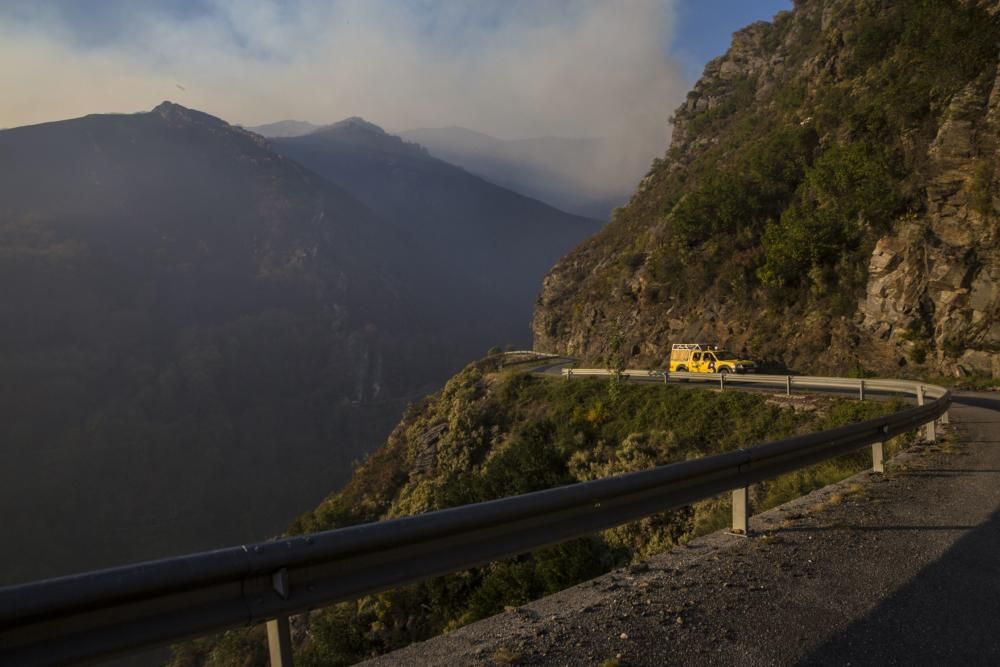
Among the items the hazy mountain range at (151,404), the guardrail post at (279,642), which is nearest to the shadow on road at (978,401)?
the guardrail post at (279,642)

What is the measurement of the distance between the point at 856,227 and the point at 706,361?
390 inches

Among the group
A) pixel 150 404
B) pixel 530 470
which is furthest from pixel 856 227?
pixel 150 404

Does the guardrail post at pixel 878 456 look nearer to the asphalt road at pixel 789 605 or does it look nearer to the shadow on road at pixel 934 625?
the asphalt road at pixel 789 605

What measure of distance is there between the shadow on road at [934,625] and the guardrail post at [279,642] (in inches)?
102

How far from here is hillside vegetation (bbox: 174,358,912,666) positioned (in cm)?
1253

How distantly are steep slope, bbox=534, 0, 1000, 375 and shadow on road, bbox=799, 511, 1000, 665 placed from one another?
75.6ft

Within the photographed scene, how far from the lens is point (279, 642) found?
2.88m

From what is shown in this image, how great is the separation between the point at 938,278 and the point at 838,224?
6321mm

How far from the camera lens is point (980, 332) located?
74.2 feet

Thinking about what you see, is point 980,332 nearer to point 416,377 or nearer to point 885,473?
point 885,473

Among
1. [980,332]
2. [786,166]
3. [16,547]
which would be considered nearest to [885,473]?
[980,332]

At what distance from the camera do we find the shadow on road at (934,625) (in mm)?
3162

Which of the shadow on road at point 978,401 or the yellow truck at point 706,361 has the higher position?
the yellow truck at point 706,361

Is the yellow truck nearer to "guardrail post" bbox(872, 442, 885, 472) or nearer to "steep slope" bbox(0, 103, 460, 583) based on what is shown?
"guardrail post" bbox(872, 442, 885, 472)
